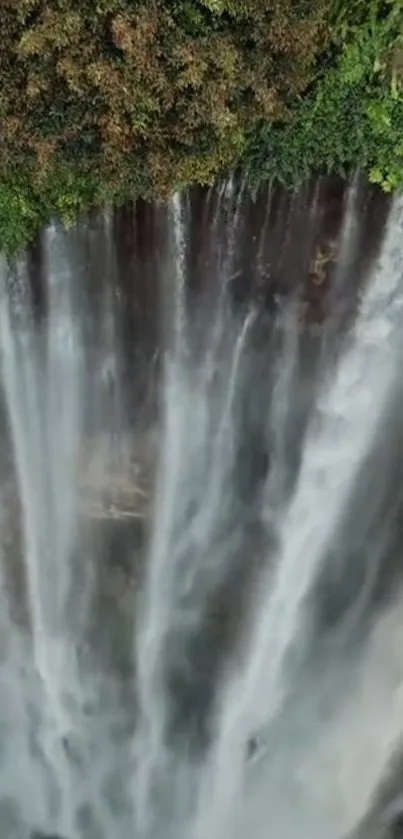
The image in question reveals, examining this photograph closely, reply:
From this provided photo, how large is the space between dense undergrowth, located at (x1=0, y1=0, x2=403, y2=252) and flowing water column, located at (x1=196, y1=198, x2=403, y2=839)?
612 millimetres

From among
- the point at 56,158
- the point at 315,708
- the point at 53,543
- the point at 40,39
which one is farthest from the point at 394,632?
the point at 40,39

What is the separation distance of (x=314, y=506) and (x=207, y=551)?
0.92m

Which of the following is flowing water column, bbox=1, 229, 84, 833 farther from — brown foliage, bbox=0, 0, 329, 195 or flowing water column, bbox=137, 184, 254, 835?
brown foliage, bbox=0, 0, 329, 195

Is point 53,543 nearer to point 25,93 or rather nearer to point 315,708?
point 315,708

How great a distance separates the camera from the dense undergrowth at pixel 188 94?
414 cm

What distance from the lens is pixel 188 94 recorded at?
4305mm

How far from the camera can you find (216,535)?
6.55m

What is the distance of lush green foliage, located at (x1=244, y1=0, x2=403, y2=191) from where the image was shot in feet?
15.1

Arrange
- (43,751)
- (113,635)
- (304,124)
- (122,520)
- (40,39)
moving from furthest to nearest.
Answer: (43,751) < (113,635) < (122,520) < (304,124) < (40,39)

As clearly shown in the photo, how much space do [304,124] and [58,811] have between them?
600cm

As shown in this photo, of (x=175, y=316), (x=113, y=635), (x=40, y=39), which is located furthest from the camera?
(x=113, y=635)

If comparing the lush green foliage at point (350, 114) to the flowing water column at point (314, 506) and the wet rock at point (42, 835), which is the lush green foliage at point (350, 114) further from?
the wet rock at point (42, 835)

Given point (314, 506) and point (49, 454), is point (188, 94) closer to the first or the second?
point (49, 454)

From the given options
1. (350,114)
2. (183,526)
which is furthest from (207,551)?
(350,114)
